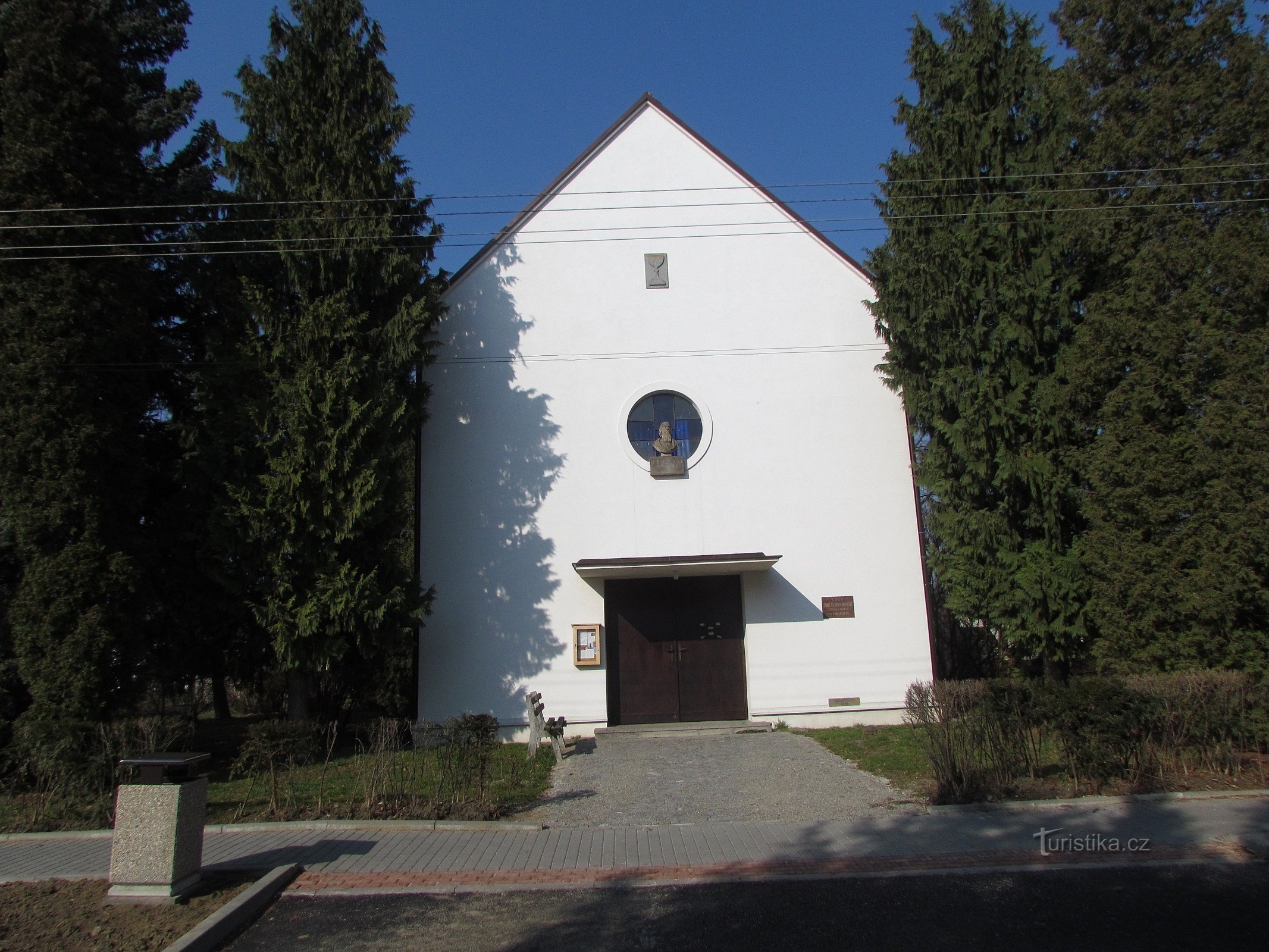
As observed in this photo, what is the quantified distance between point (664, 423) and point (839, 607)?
445cm

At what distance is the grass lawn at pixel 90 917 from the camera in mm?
5133

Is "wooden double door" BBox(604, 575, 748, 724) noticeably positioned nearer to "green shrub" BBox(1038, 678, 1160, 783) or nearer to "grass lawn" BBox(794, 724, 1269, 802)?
"grass lawn" BBox(794, 724, 1269, 802)

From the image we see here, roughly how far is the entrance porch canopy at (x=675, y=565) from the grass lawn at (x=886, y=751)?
2.88 metres

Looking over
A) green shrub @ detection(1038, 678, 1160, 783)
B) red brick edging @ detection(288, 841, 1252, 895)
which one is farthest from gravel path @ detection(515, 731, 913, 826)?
green shrub @ detection(1038, 678, 1160, 783)

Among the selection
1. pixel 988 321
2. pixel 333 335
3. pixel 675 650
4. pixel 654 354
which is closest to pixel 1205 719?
pixel 988 321

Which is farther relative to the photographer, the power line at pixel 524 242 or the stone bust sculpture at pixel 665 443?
the stone bust sculpture at pixel 665 443

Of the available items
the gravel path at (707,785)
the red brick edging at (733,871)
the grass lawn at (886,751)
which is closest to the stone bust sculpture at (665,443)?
the gravel path at (707,785)

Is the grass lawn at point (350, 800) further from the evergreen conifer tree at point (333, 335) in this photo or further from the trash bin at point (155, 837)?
the evergreen conifer tree at point (333, 335)

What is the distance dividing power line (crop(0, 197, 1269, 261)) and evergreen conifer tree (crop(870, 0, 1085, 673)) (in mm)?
152

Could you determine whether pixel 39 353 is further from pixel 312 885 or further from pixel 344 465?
pixel 312 885

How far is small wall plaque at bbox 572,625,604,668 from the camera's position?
13633 millimetres

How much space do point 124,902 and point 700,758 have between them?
23.6ft

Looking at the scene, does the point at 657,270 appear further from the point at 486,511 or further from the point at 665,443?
the point at 486,511

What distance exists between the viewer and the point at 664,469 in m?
14.2
